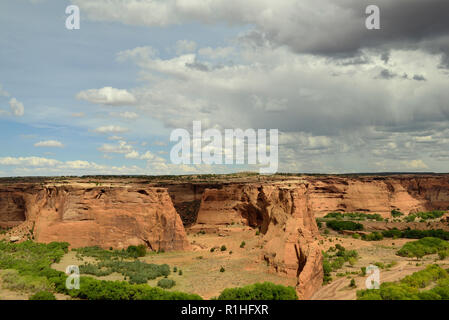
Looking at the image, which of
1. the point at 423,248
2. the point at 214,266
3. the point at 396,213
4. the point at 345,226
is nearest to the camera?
the point at 214,266

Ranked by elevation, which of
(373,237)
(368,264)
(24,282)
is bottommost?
(368,264)

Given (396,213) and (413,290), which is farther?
(396,213)

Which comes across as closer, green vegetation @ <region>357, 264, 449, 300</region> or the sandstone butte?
green vegetation @ <region>357, 264, 449, 300</region>

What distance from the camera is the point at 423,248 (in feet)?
149

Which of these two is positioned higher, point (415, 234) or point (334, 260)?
point (415, 234)

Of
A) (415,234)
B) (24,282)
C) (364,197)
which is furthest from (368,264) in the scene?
(364,197)

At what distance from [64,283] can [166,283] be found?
7.42m

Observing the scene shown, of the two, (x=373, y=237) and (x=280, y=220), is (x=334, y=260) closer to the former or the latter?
(x=280, y=220)

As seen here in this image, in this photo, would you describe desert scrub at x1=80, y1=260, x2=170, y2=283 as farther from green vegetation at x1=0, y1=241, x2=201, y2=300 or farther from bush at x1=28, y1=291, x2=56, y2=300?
bush at x1=28, y1=291, x2=56, y2=300

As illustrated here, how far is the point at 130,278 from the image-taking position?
29766 mm

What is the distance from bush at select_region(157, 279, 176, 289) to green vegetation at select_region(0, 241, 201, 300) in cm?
336

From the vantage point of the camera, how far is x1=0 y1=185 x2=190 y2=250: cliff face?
130ft

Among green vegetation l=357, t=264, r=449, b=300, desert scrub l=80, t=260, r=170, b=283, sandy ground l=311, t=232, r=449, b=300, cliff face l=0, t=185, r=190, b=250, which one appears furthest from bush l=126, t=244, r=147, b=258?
green vegetation l=357, t=264, r=449, b=300

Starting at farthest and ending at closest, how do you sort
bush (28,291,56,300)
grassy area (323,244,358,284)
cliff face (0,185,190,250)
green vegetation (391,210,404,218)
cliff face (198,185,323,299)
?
1. green vegetation (391,210,404,218)
2. cliff face (0,185,190,250)
3. grassy area (323,244,358,284)
4. cliff face (198,185,323,299)
5. bush (28,291,56,300)
